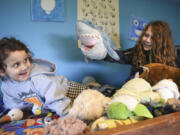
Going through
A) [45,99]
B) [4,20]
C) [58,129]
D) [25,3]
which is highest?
[25,3]

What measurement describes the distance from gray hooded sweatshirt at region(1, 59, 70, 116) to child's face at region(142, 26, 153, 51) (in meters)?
0.70

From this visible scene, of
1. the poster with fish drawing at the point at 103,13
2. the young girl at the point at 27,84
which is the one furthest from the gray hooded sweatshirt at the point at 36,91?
the poster with fish drawing at the point at 103,13

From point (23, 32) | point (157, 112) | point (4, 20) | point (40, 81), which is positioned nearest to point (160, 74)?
point (157, 112)

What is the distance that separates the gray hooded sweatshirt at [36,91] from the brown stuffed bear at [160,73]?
0.49 meters

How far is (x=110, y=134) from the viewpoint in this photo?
32 centimetres

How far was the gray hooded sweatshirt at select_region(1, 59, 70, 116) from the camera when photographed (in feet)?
2.76

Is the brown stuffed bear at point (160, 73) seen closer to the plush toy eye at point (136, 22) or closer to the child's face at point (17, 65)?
the child's face at point (17, 65)

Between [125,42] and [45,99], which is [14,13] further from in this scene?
[125,42]

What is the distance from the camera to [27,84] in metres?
0.86

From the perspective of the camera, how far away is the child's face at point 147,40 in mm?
1024

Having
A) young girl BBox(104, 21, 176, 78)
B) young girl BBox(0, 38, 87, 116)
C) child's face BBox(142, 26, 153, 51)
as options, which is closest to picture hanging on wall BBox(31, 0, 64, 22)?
young girl BBox(0, 38, 87, 116)

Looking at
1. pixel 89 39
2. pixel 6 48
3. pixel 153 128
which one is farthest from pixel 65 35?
pixel 153 128

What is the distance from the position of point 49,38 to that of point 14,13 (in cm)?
31

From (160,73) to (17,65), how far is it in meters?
0.80
